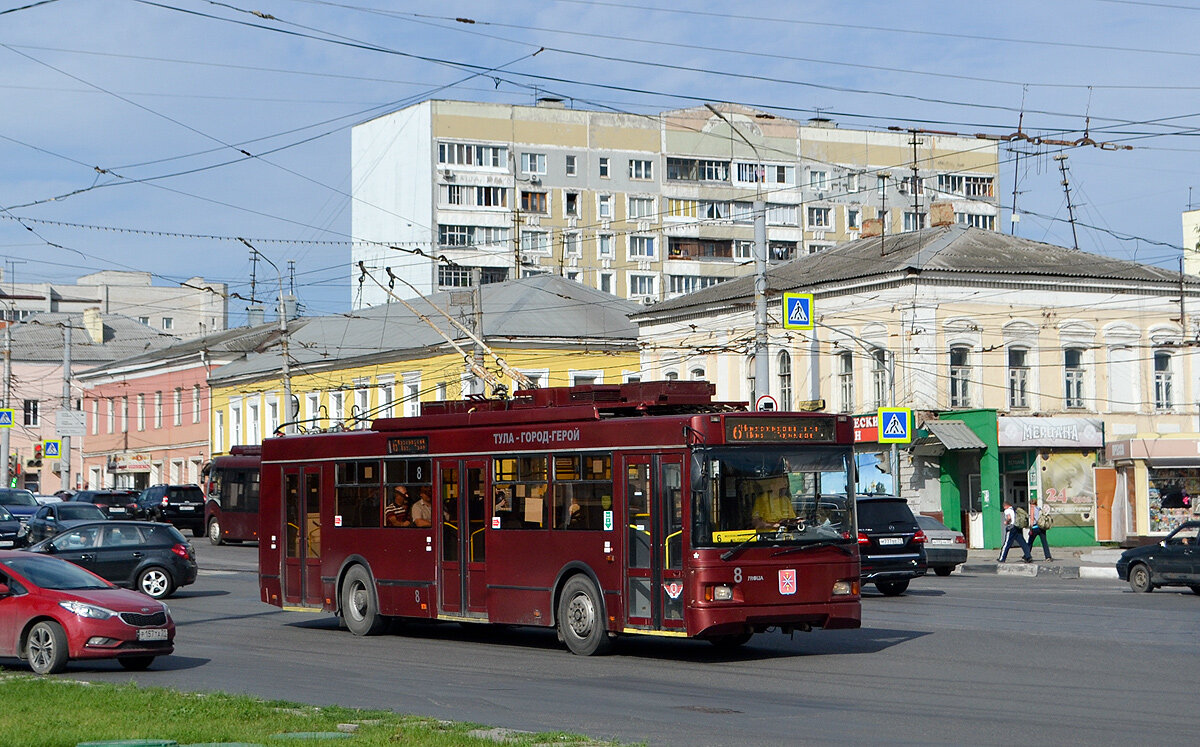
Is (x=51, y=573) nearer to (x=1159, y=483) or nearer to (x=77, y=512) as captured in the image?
(x=77, y=512)

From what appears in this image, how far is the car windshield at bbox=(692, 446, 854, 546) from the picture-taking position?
16.6 m

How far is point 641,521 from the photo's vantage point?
676 inches

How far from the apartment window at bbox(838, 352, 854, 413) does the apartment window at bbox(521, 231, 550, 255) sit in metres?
46.0

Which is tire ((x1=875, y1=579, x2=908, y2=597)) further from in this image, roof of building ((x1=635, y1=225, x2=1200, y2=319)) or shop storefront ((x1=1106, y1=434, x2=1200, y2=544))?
shop storefront ((x1=1106, y1=434, x2=1200, y2=544))

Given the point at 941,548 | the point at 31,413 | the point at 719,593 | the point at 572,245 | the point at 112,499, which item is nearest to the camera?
the point at 719,593

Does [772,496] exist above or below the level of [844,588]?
above

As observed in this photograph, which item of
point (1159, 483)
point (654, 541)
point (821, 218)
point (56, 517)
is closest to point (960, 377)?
point (1159, 483)

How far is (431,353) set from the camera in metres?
61.0

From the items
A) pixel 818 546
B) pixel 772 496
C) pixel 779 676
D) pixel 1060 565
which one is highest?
pixel 772 496

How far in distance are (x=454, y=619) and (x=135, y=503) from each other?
40300 mm

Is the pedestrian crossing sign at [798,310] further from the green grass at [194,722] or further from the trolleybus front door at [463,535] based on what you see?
the green grass at [194,722]

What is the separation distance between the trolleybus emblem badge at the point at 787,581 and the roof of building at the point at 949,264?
29836 mm

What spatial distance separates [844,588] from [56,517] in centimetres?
2988

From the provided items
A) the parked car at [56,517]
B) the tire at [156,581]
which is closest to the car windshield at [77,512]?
the parked car at [56,517]
